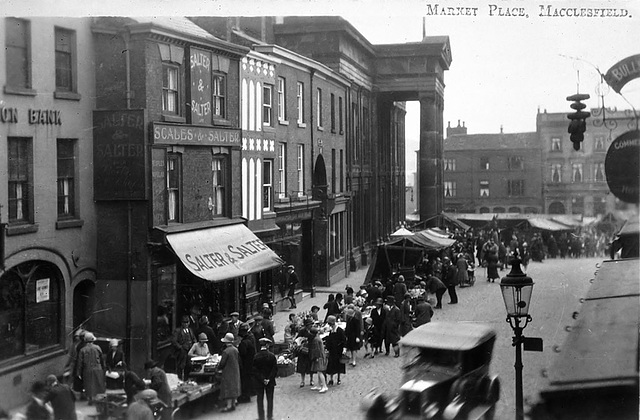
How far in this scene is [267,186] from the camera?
1241cm

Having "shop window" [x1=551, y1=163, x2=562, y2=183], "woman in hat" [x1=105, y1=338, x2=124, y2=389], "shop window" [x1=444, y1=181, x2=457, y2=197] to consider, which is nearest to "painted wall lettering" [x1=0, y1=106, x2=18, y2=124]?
"woman in hat" [x1=105, y1=338, x2=124, y2=389]

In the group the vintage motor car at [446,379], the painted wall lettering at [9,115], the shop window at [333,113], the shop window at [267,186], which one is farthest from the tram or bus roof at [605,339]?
the painted wall lettering at [9,115]

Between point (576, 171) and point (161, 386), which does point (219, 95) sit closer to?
point (161, 386)

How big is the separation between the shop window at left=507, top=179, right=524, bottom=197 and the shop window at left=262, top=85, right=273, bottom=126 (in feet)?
12.3

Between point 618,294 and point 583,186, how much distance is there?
1.57 m

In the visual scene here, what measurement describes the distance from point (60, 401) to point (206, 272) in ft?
8.52

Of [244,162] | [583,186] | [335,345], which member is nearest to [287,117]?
[244,162]

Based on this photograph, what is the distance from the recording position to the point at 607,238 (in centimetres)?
1088

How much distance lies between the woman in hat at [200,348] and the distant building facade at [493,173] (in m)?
4.10

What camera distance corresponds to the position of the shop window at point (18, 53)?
10.5m

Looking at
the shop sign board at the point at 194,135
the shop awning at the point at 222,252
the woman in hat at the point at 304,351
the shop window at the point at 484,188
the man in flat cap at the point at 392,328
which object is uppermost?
the shop sign board at the point at 194,135

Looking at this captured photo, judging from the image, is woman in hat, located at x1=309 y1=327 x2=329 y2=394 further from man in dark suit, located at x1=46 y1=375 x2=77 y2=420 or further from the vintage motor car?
man in dark suit, located at x1=46 y1=375 x2=77 y2=420

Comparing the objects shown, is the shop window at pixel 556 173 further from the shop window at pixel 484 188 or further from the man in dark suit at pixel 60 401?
the man in dark suit at pixel 60 401

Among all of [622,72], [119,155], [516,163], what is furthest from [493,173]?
[119,155]
